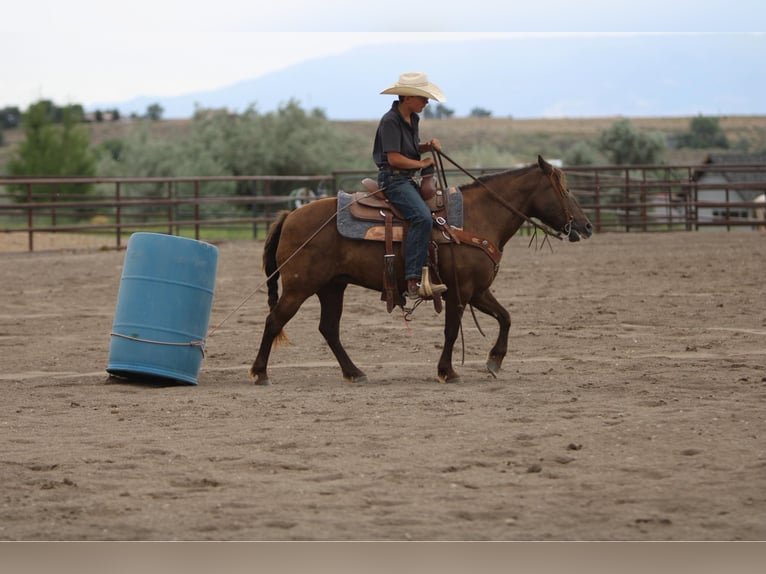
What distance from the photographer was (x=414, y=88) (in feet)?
25.7

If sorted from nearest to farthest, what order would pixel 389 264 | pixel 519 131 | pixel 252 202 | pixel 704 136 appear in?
pixel 389 264
pixel 252 202
pixel 704 136
pixel 519 131

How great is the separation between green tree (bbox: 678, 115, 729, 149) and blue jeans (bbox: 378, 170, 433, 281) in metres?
76.1

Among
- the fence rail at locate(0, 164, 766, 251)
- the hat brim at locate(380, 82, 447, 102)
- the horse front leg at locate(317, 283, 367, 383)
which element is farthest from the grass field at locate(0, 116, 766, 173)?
the hat brim at locate(380, 82, 447, 102)

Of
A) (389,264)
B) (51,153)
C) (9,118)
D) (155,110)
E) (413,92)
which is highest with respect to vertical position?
(155,110)

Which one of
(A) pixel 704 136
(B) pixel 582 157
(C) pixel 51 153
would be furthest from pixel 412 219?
(A) pixel 704 136

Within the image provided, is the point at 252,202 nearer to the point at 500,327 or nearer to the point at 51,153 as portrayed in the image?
the point at 500,327

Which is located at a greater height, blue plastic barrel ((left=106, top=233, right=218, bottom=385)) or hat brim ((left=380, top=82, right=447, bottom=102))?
hat brim ((left=380, top=82, right=447, bottom=102))

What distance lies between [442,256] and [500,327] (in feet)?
2.33

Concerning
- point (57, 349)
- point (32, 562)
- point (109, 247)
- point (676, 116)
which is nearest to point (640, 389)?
point (32, 562)

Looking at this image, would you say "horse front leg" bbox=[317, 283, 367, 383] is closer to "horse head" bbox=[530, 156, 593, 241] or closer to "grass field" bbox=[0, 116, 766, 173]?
"horse head" bbox=[530, 156, 593, 241]

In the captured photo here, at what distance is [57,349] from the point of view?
10.2 metres

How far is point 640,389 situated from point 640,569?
3433 millimetres

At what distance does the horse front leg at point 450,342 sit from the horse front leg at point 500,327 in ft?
0.65

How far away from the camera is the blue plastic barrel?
26.7ft
